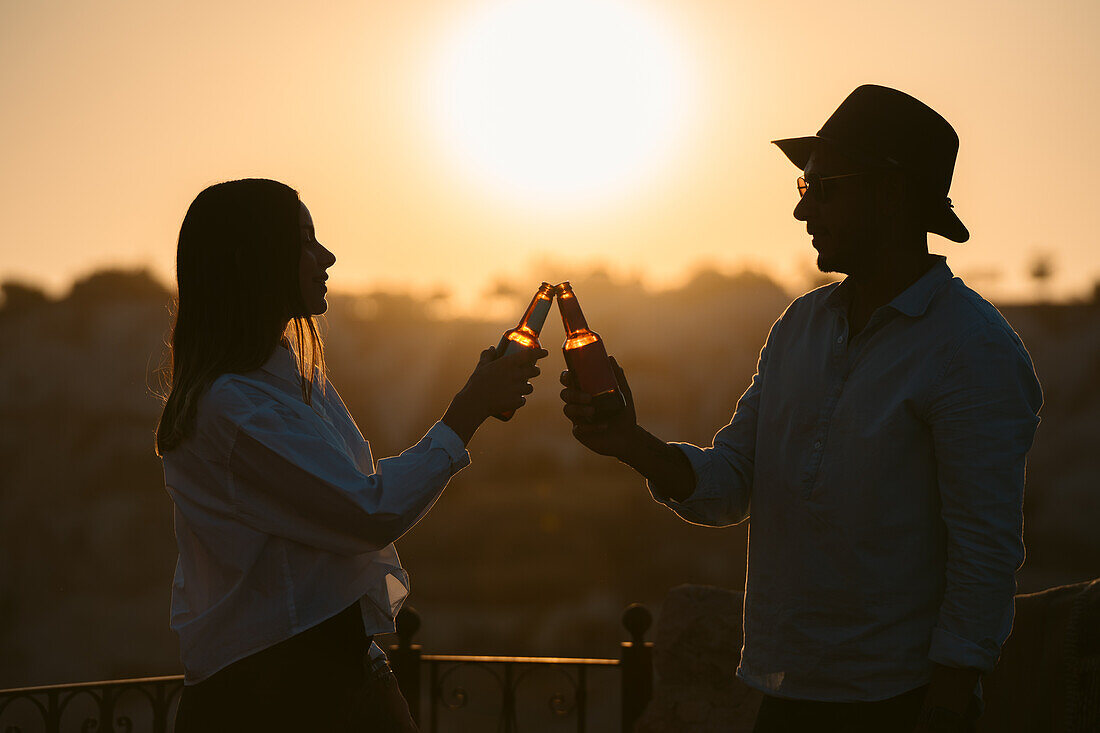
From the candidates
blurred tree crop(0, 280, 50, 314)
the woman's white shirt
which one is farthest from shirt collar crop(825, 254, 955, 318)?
blurred tree crop(0, 280, 50, 314)

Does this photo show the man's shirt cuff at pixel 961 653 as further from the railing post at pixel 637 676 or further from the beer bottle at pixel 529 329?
the railing post at pixel 637 676

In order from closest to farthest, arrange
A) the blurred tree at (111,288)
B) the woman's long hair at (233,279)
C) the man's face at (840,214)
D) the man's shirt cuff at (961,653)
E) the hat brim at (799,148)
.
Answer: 1. the man's shirt cuff at (961,653)
2. the woman's long hair at (233,279)
3. the man's face at (840,214)
4. the hat brim at (799,148)
5. the blurred tree at (111,288)

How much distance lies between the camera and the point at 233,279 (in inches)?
101

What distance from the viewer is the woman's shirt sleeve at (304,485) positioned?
2.35 metres

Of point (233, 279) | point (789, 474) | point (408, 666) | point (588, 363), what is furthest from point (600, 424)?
point (408, 666)

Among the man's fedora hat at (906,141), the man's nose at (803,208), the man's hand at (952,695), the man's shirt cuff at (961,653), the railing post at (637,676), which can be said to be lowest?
the railing post at (637,676)

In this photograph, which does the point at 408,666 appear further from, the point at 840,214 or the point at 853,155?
the point at 853,155

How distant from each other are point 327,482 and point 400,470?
0.62 feet

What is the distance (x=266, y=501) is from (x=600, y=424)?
1111 millimetres

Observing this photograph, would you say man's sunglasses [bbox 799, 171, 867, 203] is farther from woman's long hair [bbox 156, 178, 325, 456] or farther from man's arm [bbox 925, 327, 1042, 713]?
woman's long hair [bbox 156, 178, 325, 456]

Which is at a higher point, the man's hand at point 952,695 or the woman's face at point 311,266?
the woman's face at point 311,266

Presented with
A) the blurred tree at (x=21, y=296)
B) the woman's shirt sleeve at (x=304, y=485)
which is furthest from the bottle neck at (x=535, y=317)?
the blurred tree at (x=21, y=296)

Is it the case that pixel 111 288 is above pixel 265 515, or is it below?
above

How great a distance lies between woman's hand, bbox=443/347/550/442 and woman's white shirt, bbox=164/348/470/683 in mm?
236
